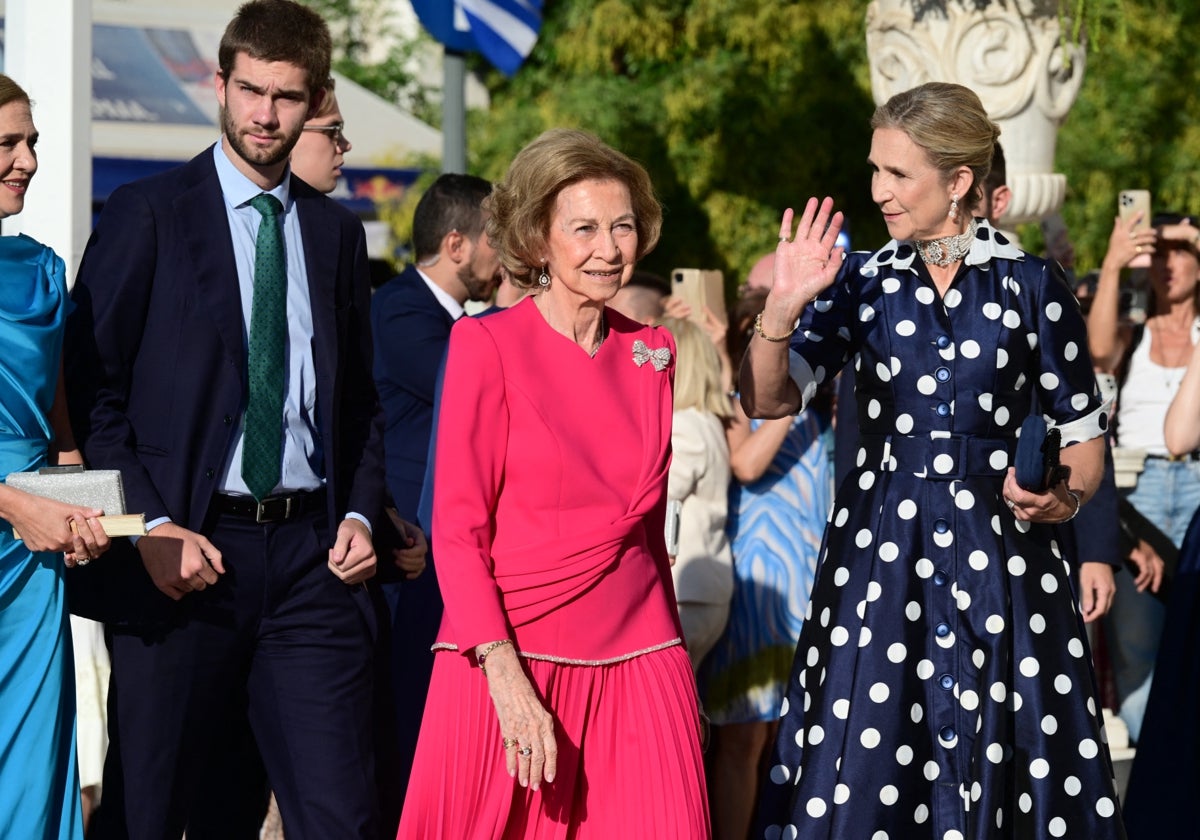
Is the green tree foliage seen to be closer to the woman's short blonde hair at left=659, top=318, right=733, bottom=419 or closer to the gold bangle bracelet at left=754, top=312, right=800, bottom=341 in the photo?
the woman's short blonde hair at left=659, top=318, right=733, bottom=419

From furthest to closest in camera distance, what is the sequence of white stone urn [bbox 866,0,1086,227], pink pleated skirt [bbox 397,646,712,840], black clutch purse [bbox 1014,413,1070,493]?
white stone urn [bbox 866,0,1086,227] < black clutch purse [bbox 1014,413,1070,493] < pink pleated skirt [bbox 397,646,712,840]

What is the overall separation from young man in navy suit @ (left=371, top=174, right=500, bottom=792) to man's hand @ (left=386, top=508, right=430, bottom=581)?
1.07 m

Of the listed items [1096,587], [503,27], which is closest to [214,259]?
[1096,587]

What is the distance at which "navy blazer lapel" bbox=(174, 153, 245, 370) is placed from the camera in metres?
4.34

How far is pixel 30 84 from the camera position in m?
6.08

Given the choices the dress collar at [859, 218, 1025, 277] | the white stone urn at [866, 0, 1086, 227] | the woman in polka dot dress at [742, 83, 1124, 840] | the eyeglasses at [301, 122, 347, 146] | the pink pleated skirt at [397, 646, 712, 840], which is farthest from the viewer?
the white stone urn at [866, 0, 1086, 227]

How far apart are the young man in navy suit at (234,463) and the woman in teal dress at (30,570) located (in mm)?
101

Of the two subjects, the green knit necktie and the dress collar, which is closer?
the green knit necktie

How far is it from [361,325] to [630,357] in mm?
854

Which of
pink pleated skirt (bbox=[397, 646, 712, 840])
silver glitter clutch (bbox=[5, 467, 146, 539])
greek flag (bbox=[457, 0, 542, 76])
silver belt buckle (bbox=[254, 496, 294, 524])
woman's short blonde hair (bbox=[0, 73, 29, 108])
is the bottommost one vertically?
pink pleated skirt (bbox=[397, 646, 712, 840])

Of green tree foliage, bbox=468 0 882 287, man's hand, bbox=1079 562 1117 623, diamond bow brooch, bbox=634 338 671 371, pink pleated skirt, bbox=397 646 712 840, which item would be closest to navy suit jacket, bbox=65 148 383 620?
pink pleated skirt, bbox=397 646 712 840

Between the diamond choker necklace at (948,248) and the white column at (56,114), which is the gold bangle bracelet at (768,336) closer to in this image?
the diamond choker necklace at (948,248)

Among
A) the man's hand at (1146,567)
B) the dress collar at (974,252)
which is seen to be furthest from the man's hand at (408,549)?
the man's hand at (1146,567)

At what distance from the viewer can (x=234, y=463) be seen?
4.36 m
